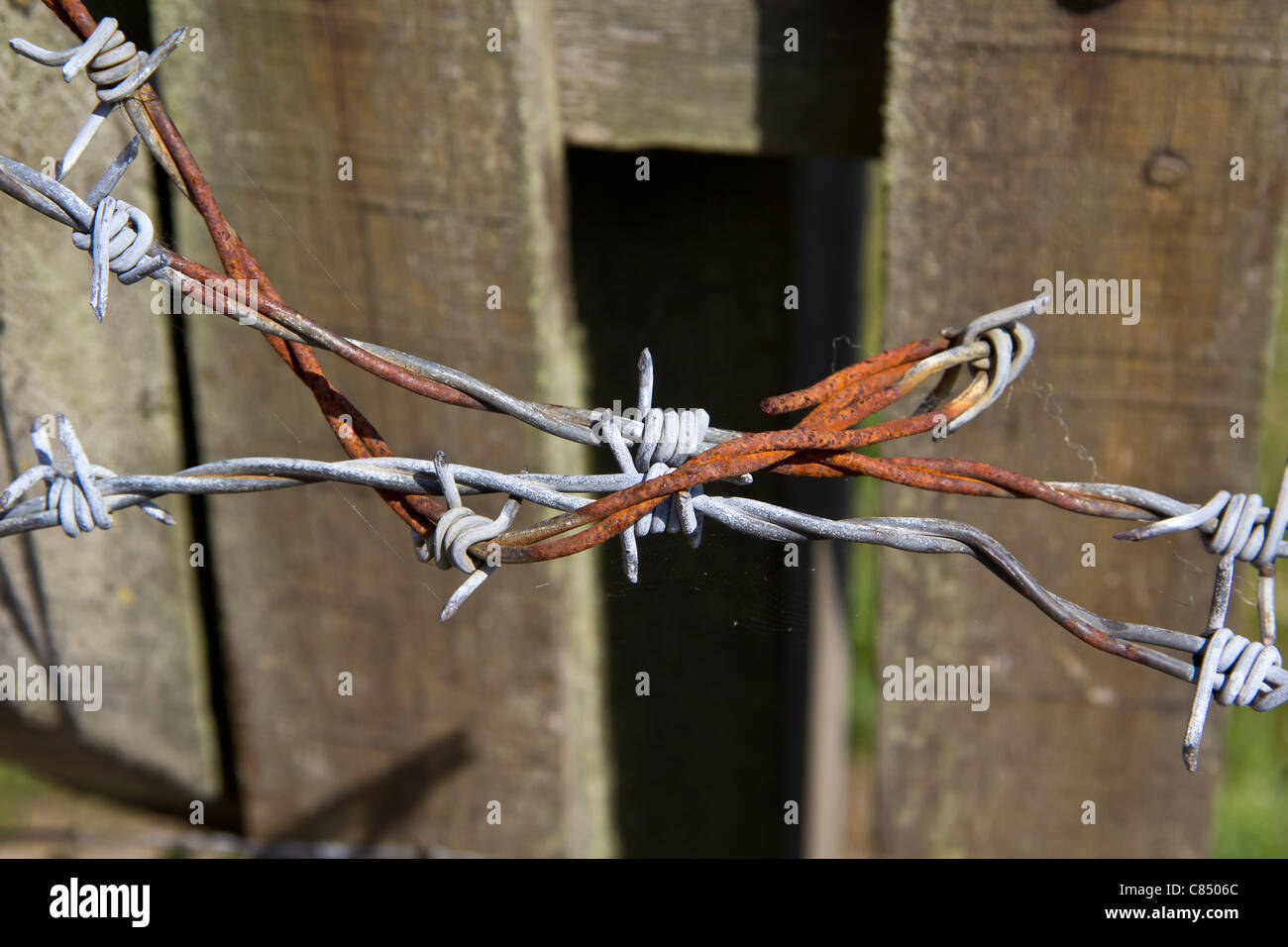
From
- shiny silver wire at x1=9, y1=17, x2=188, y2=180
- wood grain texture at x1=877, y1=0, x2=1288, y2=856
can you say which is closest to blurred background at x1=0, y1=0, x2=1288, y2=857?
wood grain texture at x1=877, y1=0, x2=1288, y2=856

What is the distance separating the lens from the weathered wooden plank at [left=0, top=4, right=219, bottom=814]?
1.27 meters

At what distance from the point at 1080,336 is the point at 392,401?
89 centimetres

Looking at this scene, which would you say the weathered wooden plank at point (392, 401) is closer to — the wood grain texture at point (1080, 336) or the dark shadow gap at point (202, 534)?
the dark shadow gap at point (202, 534)

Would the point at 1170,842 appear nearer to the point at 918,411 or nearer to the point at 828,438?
the point at 918,411

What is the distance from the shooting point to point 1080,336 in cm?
132

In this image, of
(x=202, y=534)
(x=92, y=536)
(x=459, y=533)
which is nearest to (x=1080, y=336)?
(x=459, y=533)

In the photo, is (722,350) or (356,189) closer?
(356,189)

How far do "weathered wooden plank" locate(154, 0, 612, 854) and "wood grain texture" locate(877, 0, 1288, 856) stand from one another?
46 cm

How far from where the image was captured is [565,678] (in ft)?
5.10

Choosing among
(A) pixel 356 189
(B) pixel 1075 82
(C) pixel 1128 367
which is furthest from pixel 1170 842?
(A) pixel 356 189

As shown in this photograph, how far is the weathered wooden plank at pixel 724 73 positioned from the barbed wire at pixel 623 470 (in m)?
0.41

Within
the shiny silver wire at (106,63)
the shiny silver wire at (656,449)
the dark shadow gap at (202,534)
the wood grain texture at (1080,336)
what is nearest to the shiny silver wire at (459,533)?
the shiny silver wire at (656,449)

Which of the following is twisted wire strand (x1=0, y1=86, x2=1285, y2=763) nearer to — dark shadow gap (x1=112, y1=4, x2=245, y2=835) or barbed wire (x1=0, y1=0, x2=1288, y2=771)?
barbed wire (x1=0, y1=0, x2=1288, y2=771)
